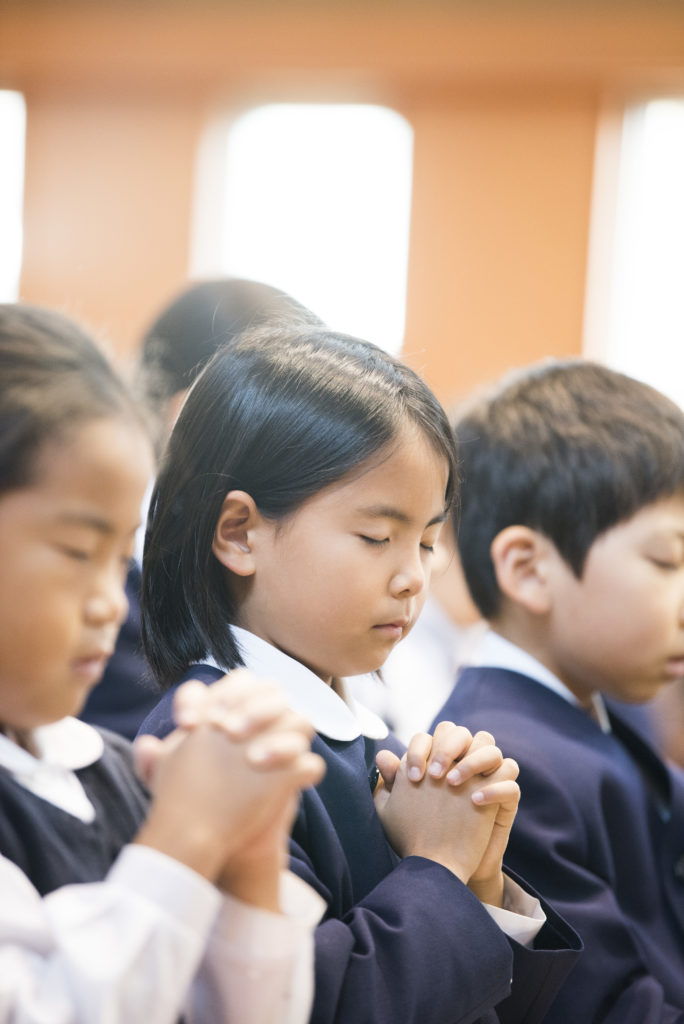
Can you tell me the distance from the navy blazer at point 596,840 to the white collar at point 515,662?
0.01 metres

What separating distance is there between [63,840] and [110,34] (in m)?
4.64

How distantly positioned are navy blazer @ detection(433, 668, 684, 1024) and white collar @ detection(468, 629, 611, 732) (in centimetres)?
1

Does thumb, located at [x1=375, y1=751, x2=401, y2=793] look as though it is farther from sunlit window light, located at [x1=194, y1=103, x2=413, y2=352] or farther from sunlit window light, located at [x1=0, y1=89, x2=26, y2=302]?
sunlit window light, located at [x1=0, y1=89, x2=26, y2=302]

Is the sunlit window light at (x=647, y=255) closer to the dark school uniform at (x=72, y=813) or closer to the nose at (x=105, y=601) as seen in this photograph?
the dark school uniform at (x=72, y=813)

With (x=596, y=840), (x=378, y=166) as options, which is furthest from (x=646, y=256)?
(x=596, y=840)

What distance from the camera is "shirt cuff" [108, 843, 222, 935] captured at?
0.57 meters

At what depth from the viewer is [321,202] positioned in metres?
4.67

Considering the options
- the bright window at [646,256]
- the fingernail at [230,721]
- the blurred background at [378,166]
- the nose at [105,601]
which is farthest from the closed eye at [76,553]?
the bright window at [646,256]

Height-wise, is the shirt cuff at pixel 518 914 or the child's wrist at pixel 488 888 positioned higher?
the child's wrist at pixel 488 888

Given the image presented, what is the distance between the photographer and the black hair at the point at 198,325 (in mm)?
1084

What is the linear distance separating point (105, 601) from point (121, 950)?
0.19 m

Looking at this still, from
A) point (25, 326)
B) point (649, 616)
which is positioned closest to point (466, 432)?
point (649, 616)

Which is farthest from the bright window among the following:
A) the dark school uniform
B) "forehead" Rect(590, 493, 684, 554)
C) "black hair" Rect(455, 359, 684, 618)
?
the dark school uniform

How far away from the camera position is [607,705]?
1449 millimetres
